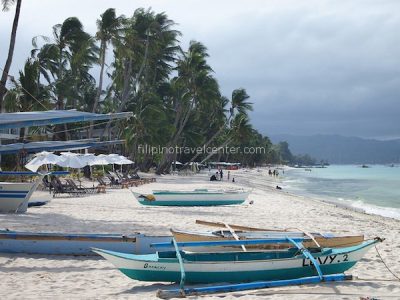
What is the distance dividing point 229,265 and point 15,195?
939cm

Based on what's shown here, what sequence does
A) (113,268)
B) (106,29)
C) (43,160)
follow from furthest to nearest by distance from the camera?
(106,29), (43,160), (113,268)

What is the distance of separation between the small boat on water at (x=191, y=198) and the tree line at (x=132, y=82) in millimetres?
11591

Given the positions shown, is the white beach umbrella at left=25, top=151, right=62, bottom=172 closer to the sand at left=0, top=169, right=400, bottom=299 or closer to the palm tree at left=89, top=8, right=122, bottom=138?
the sand at left=0, top=169, right=400, bottom=299

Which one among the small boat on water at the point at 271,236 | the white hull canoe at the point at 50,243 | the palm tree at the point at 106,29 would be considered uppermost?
the palm tree at the point at 106,29

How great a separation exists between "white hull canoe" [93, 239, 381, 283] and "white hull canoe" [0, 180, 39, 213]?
782 centimetres

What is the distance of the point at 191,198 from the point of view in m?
19.0

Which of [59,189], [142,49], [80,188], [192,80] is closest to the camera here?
[59,189]

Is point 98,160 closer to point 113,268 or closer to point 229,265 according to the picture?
point 113,268

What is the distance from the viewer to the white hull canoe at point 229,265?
662 cm

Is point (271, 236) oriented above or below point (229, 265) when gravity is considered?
above

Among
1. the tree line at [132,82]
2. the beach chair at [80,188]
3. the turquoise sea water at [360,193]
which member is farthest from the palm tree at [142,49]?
the turquoise sea water at [360,193]

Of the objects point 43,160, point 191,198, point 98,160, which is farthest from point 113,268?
point 98,160

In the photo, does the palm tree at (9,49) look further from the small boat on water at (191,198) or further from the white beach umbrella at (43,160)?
the small boat on water at (191,198)

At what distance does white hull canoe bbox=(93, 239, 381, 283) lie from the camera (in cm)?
662
